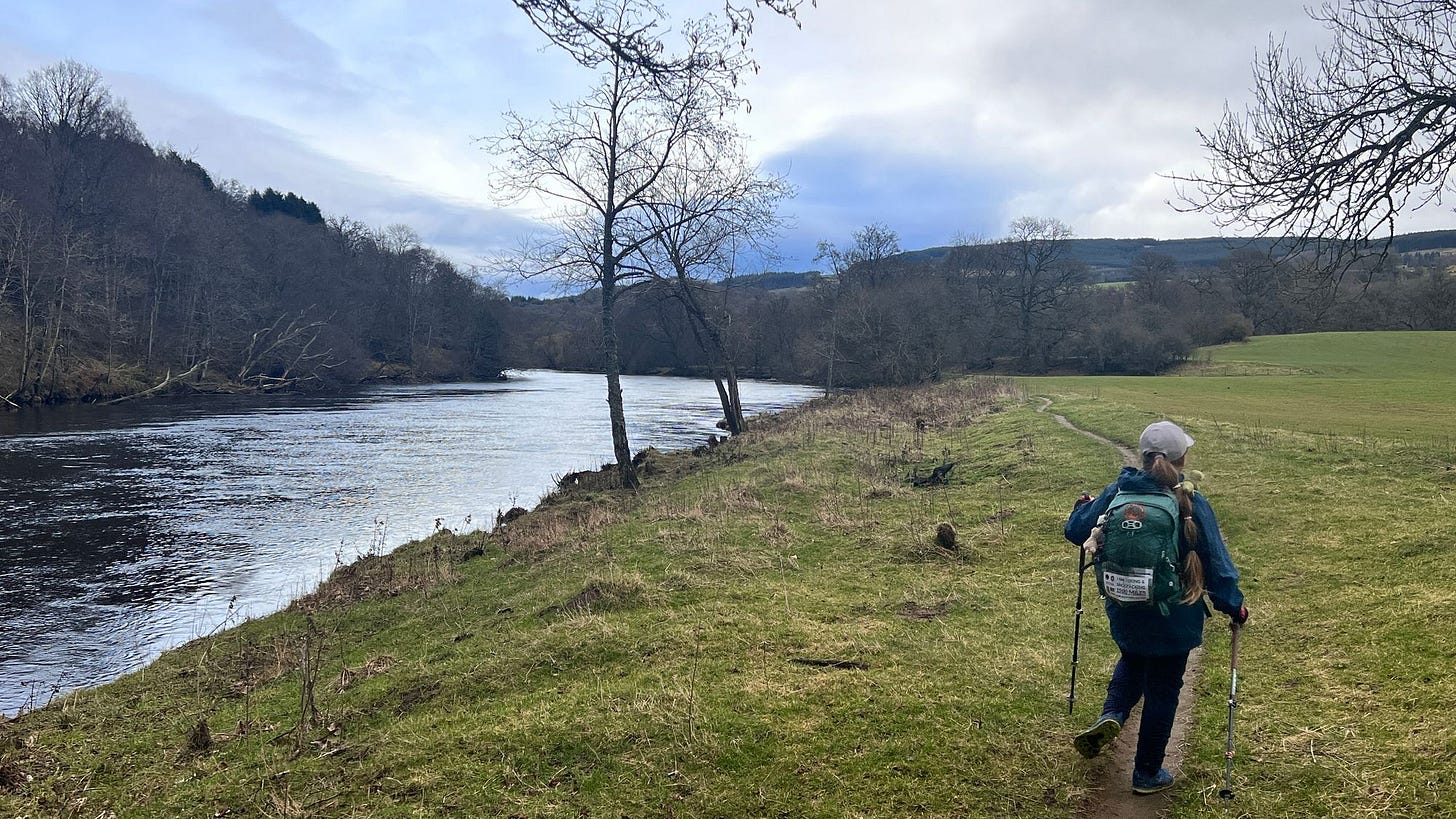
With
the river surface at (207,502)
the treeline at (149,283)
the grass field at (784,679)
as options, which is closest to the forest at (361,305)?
the treeline at (149,283)

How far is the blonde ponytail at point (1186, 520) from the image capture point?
3893 millimetres

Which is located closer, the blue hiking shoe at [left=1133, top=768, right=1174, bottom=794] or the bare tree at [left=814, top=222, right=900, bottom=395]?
the blue hiking shoe at [left=1133, top=768, right=1174, bottom=794]

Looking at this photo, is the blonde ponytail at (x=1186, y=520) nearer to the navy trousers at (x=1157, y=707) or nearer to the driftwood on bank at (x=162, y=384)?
the navy trousers at (x=1157, y=707)

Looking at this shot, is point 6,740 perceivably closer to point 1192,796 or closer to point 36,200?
point 1192,796

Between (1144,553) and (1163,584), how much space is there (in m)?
0.18

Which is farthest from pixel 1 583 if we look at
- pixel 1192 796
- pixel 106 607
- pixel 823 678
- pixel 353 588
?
pixel 1192 796

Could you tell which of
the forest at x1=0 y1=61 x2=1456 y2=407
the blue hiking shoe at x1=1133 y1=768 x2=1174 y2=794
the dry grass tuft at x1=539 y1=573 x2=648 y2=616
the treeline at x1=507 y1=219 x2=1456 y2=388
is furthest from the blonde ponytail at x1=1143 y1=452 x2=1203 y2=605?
the treeline at x1=507 y1=219 x2=1456 y2=388

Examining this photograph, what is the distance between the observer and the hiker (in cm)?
392

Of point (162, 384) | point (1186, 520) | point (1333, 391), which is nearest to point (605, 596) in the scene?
point (1186, 520)

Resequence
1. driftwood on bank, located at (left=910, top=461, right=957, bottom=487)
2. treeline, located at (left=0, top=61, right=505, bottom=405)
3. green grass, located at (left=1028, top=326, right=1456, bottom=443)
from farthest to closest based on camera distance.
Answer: treeline, located at (left=0, top=61, right=505, bottom=405) → green grass, located at (left=1028, top=326, right=1456, bottom=443) → driftwood on bank, located at (left=910, top=461, right=957, bottom=487)

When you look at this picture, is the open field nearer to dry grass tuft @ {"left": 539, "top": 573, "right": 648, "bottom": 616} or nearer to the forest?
the forest

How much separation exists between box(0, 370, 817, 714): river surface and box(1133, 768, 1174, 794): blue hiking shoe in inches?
356

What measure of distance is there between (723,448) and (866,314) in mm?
32825

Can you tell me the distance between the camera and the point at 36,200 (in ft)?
160
